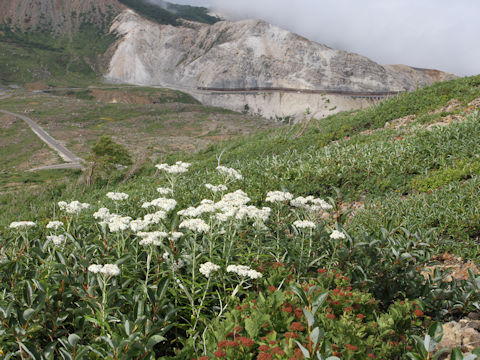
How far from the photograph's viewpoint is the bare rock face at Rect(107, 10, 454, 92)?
126 metres

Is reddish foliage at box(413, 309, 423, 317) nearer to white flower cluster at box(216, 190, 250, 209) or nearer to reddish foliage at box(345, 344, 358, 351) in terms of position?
reddish foliage at box(345, 344, 358, 351)

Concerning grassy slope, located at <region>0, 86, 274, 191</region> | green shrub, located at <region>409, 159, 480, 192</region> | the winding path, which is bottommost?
the winding path

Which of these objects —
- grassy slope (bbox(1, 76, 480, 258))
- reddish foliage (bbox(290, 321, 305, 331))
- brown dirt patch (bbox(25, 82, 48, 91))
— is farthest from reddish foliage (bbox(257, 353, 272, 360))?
brown dirt patch (bbox(25, 82, 48, 91))

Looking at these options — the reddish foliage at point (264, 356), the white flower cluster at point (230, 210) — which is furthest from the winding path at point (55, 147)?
the reddish foliage at point (264, 356)

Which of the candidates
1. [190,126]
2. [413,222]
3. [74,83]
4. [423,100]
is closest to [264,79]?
[190,126]

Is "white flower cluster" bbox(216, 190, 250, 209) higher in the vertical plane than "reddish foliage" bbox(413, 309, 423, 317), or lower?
higher

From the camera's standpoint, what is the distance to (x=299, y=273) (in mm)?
3314

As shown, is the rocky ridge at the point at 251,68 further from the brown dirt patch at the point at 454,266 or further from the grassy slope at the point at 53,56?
the brown dirt patch at the point at 454,266

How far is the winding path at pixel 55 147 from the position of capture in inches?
1758

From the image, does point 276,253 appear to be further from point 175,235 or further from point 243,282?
point 175,235

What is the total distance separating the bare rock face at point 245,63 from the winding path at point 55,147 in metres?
69.7

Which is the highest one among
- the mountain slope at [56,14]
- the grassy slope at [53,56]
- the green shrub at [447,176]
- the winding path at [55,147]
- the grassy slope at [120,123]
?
the mountain slope at [56,14]

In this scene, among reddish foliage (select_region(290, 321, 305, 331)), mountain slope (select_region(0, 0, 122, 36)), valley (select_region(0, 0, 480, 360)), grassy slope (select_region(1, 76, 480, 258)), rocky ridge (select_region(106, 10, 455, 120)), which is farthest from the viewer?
mountain slope (select_region(0, 0, 122, 36))

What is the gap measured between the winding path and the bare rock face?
69689 millimetres
